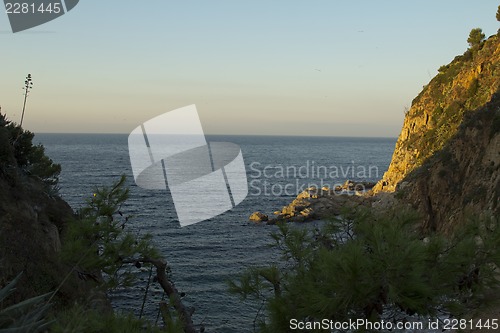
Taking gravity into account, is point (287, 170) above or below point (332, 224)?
below

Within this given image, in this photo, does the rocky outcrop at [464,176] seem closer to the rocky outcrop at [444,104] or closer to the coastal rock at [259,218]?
the rocky outcrop at [444,104]

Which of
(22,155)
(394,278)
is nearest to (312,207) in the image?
(22,155)

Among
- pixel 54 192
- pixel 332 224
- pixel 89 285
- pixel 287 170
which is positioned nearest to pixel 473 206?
pixel 332 224

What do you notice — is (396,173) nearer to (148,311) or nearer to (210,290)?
(210,290)

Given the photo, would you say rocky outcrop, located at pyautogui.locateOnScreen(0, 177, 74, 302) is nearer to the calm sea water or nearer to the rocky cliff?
the calm sea water

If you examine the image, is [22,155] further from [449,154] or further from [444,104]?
[444,104]

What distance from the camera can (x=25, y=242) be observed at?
12.9m

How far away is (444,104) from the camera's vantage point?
159ft

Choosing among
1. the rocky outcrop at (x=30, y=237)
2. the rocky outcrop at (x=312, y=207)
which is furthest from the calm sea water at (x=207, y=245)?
the rocky outcrop at (x=312, y=207)

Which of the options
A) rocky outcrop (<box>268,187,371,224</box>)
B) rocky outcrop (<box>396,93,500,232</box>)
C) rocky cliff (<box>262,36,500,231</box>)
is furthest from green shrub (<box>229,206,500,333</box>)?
rocky outcrop (<box>268,187,371,224</box>)

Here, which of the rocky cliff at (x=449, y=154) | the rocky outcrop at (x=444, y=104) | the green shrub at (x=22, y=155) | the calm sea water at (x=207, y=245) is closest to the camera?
the green shrub at (x=22, y=155)

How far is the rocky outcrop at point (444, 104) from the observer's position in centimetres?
4281

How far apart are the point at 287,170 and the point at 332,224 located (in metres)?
119

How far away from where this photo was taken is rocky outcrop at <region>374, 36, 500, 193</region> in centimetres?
4281
